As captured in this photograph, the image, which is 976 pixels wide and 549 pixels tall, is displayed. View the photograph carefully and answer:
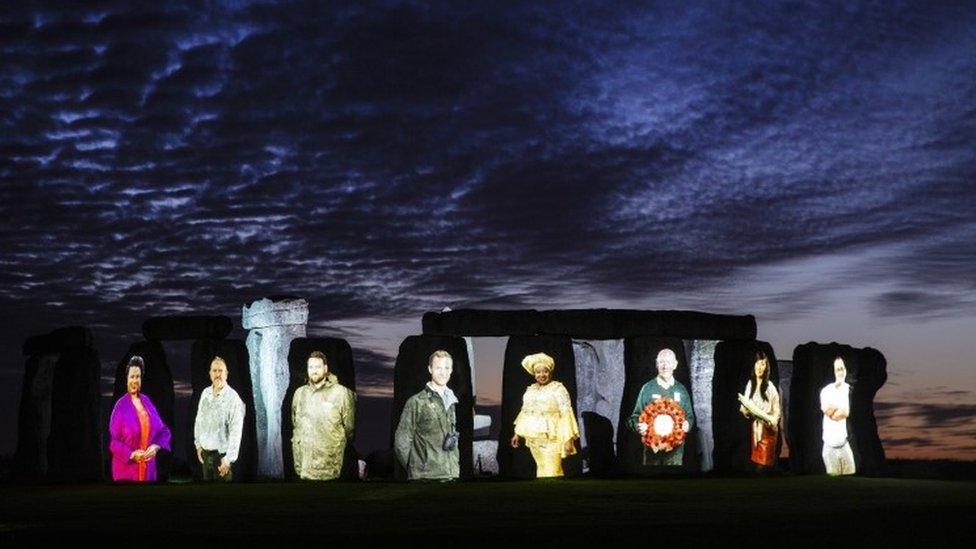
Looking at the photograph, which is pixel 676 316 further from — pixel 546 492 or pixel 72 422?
pixel 72 422

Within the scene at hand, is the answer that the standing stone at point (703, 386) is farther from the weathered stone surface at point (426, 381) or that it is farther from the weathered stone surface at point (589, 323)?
the weathered stone surface at point (426, 381)

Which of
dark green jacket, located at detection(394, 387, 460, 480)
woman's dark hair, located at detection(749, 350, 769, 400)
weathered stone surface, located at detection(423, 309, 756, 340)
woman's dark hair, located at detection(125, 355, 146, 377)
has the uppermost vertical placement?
weathered stone surface, located at detection(423, 309, 756, 340)

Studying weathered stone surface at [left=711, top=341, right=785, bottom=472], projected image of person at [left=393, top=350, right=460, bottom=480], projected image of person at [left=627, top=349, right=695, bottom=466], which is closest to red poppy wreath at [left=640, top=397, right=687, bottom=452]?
projected image of person at [left=627, top=349, right=695, bottom=466]

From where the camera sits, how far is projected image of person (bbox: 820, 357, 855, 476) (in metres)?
21.0

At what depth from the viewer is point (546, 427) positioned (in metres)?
19.4

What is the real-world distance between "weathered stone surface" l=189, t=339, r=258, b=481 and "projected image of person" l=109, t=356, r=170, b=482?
57 centimetres

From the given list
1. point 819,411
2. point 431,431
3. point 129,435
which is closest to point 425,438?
point 431,431

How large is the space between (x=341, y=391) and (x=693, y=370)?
6.70 m

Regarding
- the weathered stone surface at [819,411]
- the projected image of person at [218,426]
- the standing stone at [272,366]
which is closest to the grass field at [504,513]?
the projected image of person at [218,426]

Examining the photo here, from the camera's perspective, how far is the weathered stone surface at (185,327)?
20234 mm

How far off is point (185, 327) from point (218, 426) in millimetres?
1847

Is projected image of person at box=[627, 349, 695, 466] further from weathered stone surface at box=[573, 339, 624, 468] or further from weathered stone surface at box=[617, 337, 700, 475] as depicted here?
weathered stone surface at box=[573, 339, 624, 468]

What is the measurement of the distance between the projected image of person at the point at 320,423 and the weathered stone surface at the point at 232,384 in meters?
0.97

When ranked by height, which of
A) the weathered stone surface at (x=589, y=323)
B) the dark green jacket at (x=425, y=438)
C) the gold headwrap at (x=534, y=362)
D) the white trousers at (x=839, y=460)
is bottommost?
the white trousers at (x=839, y=460)
